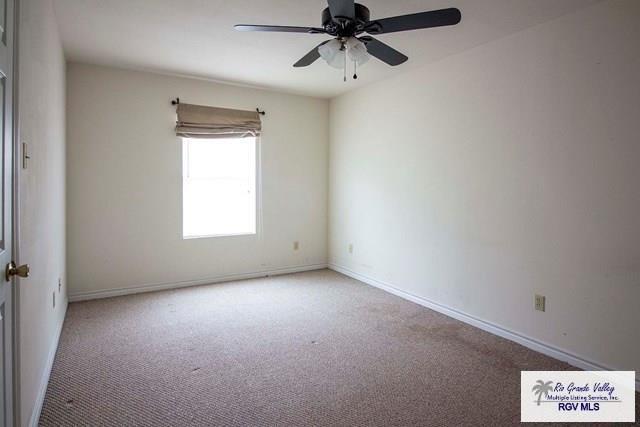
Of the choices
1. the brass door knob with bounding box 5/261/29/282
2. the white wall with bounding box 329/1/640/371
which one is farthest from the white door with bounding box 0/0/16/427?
the white wall with bounding box 329/1/640/371

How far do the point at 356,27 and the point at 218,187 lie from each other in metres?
2.95

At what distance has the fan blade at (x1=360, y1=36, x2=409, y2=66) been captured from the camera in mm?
2275

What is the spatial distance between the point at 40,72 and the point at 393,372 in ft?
9.23

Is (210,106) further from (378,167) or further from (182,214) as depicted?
(378,167)

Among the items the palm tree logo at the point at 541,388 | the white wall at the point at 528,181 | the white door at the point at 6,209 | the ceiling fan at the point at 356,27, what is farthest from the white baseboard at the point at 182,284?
the palm tree logo at the point at 541,388

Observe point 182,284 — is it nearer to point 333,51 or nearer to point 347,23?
point 333,51

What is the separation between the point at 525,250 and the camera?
9.32 ft

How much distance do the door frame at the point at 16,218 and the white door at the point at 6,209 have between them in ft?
0.12

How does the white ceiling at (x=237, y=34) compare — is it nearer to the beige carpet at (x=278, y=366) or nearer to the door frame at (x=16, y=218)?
the door frame at (x=16, y=218)

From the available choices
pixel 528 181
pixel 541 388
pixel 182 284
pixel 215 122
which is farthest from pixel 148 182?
pixel 541 388

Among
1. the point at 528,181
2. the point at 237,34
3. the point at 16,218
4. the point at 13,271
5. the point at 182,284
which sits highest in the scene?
the point at 237,34

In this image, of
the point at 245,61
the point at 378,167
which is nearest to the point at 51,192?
the point at 245,61

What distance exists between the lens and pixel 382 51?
240 cm

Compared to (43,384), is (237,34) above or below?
above
